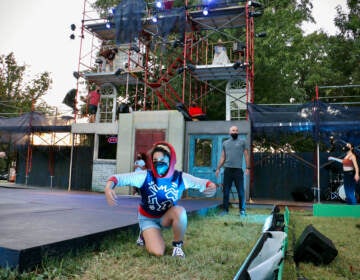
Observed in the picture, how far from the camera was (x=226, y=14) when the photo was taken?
14086mm

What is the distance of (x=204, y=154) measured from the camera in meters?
12.4

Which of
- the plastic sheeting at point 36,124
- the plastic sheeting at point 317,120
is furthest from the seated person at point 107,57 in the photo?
the plastic sheeting at point 317,120

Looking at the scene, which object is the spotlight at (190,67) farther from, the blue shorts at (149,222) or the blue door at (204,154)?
the blue shorts at (149,222)

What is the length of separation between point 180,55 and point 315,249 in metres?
15.0

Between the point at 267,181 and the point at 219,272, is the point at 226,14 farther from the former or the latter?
the point at 219,272

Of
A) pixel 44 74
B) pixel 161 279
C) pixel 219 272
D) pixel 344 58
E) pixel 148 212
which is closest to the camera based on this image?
pixel 161 279

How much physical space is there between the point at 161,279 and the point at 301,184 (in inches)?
470

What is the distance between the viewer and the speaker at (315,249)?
318 cm

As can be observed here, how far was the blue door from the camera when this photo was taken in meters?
12.0

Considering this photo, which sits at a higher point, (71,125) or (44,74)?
(44,74)

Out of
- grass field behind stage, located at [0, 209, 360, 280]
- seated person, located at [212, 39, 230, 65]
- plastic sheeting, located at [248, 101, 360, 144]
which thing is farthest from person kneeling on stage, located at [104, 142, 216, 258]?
seated person, located at [212, 39, 230, 65]

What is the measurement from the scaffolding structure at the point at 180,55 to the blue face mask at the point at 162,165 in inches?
359

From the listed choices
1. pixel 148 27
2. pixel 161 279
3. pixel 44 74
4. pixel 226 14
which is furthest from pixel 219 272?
pixel 44 74

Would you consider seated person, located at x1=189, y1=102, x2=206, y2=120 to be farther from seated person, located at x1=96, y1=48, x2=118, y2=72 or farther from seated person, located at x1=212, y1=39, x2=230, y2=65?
seated person, located at x1=96, y1=48, x2=118, y2=72
